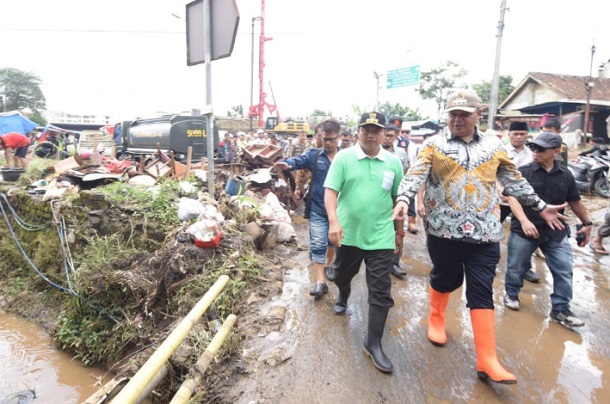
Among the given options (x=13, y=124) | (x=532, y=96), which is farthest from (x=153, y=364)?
(x=532, y=96)

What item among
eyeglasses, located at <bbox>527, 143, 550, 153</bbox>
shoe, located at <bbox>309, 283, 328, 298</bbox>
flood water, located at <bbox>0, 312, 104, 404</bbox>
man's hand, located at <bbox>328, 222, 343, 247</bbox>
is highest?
eyeglasses, located at <bbox>527, 143, 550, 153</bbox>

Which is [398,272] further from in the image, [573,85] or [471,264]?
[573,85]

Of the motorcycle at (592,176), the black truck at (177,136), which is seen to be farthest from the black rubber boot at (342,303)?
the motorcycle at (592,176)

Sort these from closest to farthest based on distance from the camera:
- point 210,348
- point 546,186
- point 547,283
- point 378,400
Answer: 1. point 378,400
2. point 210,348
3. point 546,186
4. point 547,283

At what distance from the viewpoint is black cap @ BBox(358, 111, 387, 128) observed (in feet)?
8.61

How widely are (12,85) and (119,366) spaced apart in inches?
1938

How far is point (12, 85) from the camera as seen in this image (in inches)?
1587

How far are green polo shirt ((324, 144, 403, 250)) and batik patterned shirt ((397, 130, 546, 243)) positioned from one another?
265 mm

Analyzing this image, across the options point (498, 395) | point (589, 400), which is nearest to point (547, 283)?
point (589, 400)

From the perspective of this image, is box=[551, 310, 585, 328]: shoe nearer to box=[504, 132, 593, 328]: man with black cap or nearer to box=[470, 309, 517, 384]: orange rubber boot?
box=[504, 132, 593, 328]: man with black cap

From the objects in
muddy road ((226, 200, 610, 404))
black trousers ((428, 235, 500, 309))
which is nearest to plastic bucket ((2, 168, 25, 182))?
muddy road ((226, 200, 610, 404))

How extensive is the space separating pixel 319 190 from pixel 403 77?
2027 cm

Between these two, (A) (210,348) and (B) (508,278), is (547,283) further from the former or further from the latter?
(A) (210,348)

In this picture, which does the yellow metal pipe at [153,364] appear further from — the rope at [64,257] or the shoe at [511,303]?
the shoe at [511,303]
